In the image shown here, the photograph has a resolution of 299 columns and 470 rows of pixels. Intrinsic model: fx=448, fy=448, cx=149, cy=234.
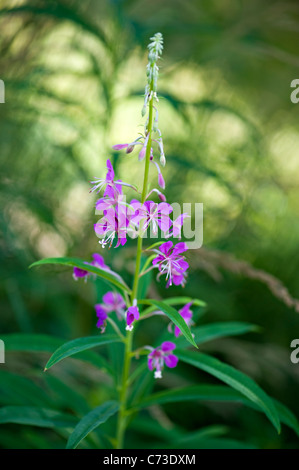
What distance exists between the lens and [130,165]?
1990 mm

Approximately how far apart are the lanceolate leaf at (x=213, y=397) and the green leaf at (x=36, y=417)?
20cm

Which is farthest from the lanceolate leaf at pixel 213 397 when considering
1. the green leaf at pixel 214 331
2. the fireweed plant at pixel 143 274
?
the green leaf at pixel 214 331

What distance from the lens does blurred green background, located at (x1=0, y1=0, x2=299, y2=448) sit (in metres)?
1.66

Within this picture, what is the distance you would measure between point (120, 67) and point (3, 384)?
1.16 metres

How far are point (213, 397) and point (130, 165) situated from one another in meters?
1.14

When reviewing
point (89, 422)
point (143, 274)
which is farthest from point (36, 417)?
point (143, 274)

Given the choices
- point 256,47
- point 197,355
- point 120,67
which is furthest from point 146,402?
point 256,47

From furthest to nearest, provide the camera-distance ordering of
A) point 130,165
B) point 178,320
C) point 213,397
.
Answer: point 130,165 < point 213,397 < point 178,320

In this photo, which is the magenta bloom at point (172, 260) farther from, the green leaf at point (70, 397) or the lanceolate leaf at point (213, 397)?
the green leaf at point (70, 397)

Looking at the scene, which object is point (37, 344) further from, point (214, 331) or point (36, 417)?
point (214, 331)

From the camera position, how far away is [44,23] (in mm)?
1906

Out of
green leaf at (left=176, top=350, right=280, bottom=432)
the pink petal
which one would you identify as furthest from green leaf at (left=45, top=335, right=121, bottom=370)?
green leaf at (left=176, top=350, right=280, bottom=432)

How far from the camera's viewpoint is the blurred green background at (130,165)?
166cm

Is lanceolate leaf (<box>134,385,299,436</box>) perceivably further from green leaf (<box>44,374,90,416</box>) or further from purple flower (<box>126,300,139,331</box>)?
purple flower (<box>126,300,139,331</box>)
